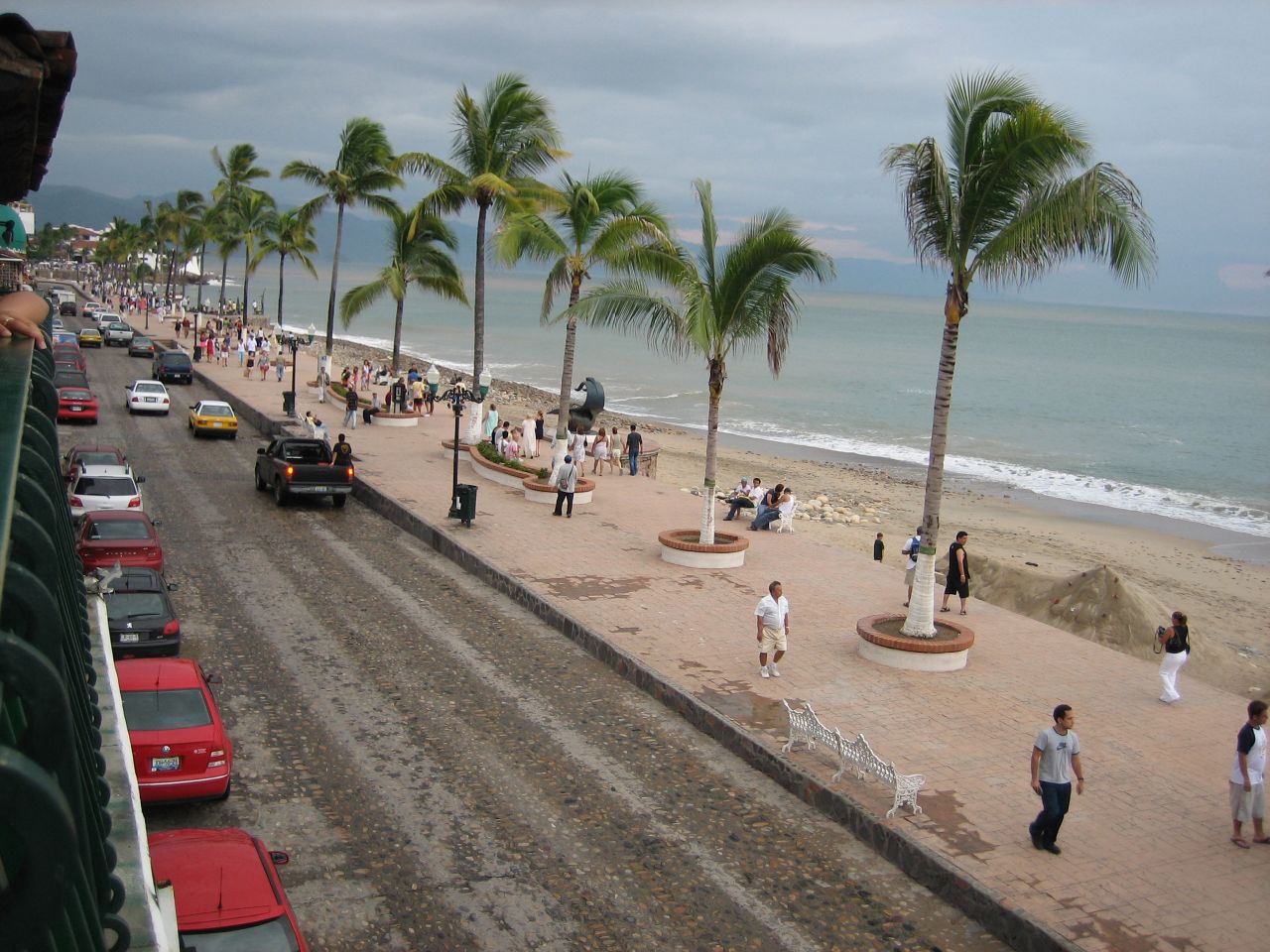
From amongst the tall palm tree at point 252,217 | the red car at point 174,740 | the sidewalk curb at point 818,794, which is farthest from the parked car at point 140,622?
the tall palm tree at point 252,217

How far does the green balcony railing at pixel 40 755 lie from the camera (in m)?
1.50

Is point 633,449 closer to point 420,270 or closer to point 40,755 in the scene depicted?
point 420,270

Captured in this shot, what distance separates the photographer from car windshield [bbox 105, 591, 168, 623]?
13195 mm

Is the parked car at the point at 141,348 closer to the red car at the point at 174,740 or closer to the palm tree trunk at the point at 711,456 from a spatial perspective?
the palm tree trunk at the point at 711,456

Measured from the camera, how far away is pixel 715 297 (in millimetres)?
19844

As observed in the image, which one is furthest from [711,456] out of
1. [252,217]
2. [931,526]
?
[252,217]

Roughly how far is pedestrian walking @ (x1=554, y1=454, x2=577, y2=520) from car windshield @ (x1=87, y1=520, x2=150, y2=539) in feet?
30.6

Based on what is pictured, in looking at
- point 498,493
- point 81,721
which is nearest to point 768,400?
point 498,493

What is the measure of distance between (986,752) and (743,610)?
598 centimetres

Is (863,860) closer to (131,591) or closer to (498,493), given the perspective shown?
(131,591)

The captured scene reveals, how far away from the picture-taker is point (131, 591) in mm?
13734

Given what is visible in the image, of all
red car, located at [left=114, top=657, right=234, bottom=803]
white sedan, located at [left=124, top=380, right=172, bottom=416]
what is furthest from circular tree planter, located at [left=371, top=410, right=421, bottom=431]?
red car, located at [left=114, top=657, right=234, bottom=803]

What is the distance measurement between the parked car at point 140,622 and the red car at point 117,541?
2159 millimetres

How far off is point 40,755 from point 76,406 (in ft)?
113
